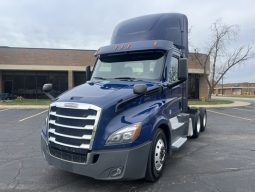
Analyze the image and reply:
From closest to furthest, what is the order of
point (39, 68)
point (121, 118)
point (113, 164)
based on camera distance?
point (113, 164)
point (121, 118)
point (39, 68)

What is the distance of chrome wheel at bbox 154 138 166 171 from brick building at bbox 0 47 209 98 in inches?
1075

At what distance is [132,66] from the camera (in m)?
6.37

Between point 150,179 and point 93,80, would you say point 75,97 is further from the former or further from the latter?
point 150,179

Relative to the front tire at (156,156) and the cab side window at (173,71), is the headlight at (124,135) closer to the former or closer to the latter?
the front tire at (156,156)

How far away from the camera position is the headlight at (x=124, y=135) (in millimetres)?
4594

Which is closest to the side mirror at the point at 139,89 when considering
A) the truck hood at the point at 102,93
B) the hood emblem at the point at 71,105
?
the truck hood at the point at 102,93

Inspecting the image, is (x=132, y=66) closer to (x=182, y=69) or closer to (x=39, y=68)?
(x=182, y=69)

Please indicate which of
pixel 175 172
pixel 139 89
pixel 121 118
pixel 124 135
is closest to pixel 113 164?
pixel 124 135

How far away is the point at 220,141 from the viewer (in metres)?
9.21

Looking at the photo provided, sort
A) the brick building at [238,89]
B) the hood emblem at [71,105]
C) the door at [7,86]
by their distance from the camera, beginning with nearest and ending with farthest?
the hood emblem at [71,105], the door at [7,86], the brick building at [238,89]

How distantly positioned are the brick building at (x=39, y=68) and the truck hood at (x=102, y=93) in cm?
2686

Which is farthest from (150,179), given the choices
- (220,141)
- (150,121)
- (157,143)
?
(220,141)

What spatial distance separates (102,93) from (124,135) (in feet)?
2.86

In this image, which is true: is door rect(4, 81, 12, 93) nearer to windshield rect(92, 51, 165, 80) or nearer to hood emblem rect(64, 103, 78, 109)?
windshield rect(92, 51, 165, 80)
